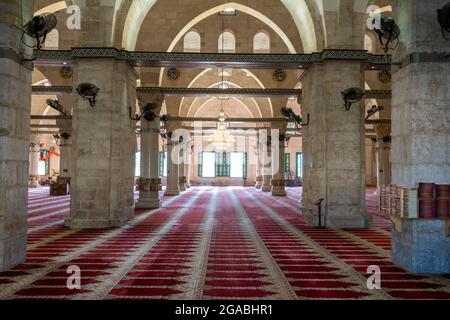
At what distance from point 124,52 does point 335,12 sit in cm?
465

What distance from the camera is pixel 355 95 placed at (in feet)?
30.5

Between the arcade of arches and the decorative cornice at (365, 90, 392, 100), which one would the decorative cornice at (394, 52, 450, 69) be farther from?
the decorative cornice at (365, 90, 392, 100)

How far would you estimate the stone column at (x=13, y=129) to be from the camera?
550 centimetres

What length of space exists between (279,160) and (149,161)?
8391mm

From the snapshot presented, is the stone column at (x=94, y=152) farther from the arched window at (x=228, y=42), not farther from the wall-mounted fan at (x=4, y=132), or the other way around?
the arched window at (x=228, y=42)

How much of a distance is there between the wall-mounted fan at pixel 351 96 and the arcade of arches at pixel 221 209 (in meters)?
0.22

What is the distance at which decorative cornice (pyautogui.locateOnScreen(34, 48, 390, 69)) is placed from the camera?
9.48 meters

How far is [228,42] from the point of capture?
58.2 feet

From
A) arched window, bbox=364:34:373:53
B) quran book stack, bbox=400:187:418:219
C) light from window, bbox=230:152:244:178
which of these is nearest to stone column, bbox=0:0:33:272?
quran book stack, bbox=400:187:418:219

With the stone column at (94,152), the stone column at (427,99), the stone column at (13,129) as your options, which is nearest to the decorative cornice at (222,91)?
the stone column at (94,152)

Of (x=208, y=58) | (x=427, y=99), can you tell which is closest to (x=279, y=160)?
(x=208, y=58)

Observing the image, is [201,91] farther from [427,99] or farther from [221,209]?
[427,99]

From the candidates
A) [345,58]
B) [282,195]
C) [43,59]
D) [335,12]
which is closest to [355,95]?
[345,58]

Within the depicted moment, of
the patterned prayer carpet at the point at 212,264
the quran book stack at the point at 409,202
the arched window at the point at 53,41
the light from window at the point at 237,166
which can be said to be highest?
the arched window at the point at 53,41
